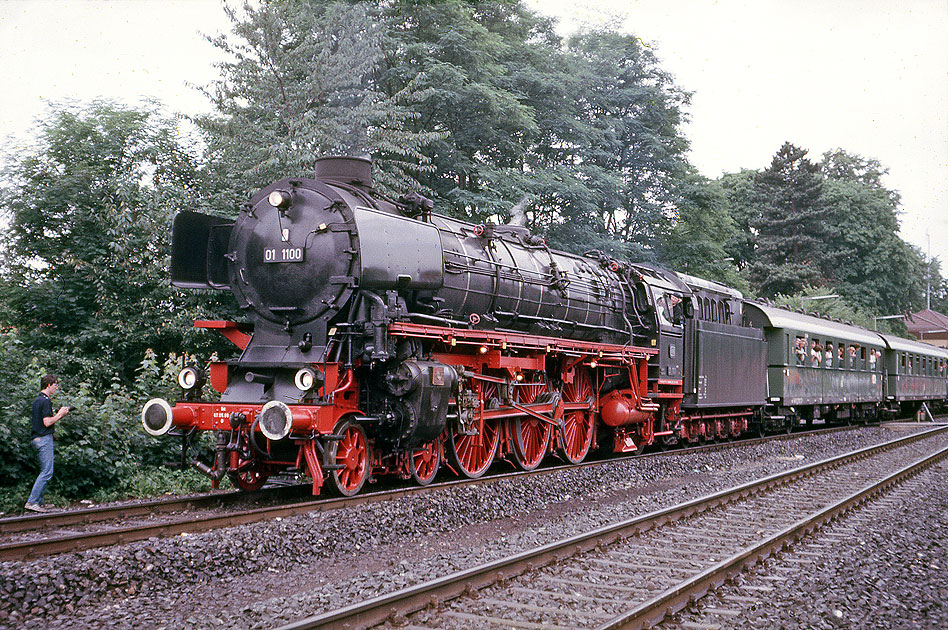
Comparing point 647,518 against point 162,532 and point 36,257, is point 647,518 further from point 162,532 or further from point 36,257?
point 36,257

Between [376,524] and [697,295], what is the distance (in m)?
10.7

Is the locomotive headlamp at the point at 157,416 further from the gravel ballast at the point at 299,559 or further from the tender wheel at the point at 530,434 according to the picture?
the tender wheel at the point at 530,434

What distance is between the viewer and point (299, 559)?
6.24 meters

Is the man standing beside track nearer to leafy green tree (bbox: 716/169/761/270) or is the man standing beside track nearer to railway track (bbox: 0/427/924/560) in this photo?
railway track (bbox: 0/427/924/560)

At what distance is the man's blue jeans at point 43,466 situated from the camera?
829 centimetres

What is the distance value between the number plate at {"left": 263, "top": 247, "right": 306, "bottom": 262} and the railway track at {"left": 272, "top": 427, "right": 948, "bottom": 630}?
4390 millimetres

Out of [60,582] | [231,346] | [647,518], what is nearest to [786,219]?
[231,346]

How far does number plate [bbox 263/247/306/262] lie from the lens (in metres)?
8.62

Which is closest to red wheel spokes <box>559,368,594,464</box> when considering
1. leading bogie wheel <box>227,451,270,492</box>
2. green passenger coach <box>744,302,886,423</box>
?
leading bogie wheel <box>227,451,270,492</box>

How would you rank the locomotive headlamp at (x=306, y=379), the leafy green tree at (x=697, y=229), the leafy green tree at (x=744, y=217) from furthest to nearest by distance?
the leafy green tree at (x=744, y=217) < the leafy green tree at (x=697, y=229) < the locomotive headlamp at (x=306, y=379)

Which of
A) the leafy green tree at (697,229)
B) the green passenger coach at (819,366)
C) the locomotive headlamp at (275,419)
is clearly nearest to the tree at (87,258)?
the locomotive headlamp at (275,419)

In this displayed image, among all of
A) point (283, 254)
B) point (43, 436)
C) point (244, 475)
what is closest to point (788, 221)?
point (283, 254)

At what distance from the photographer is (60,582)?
504cm

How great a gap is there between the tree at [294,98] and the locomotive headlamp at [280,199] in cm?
694
